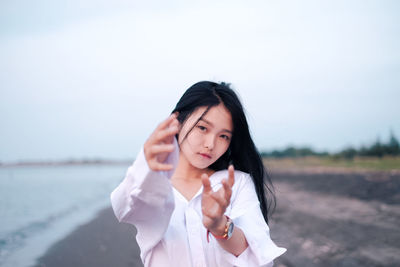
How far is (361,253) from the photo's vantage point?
542cm

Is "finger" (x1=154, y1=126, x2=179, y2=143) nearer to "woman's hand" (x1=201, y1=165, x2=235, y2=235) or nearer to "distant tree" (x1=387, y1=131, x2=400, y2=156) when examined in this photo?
"woman's hand" (x1=201, y1=165, x2=235, y2=235)

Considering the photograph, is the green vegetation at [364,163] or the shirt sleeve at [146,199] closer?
the shirt sleeve at [146,199]

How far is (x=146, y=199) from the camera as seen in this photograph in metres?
1.31

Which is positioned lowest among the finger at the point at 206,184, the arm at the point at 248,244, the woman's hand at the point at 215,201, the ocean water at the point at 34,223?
the ocean water at the point at 34,223

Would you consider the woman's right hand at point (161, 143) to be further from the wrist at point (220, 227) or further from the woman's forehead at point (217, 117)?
the woman's forehead at point (217, 117)

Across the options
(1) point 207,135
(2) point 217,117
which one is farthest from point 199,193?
(2) point 217,117

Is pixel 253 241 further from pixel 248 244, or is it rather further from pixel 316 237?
pixel 316 237

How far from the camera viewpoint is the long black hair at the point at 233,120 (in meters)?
1.98

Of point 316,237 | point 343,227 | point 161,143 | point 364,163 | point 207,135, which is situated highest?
point 161,143

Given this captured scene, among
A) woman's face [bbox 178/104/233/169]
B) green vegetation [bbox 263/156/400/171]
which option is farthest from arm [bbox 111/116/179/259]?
green vegetation [bbox 263/156/400/171]

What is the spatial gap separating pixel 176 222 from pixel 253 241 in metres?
0.40

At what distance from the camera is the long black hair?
1978 millimetres

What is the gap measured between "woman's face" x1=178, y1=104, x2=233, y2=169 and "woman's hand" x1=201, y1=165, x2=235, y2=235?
542 millimetres

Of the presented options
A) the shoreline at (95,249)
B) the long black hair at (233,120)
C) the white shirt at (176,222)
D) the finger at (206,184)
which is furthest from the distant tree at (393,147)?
the finger at (206,184)
